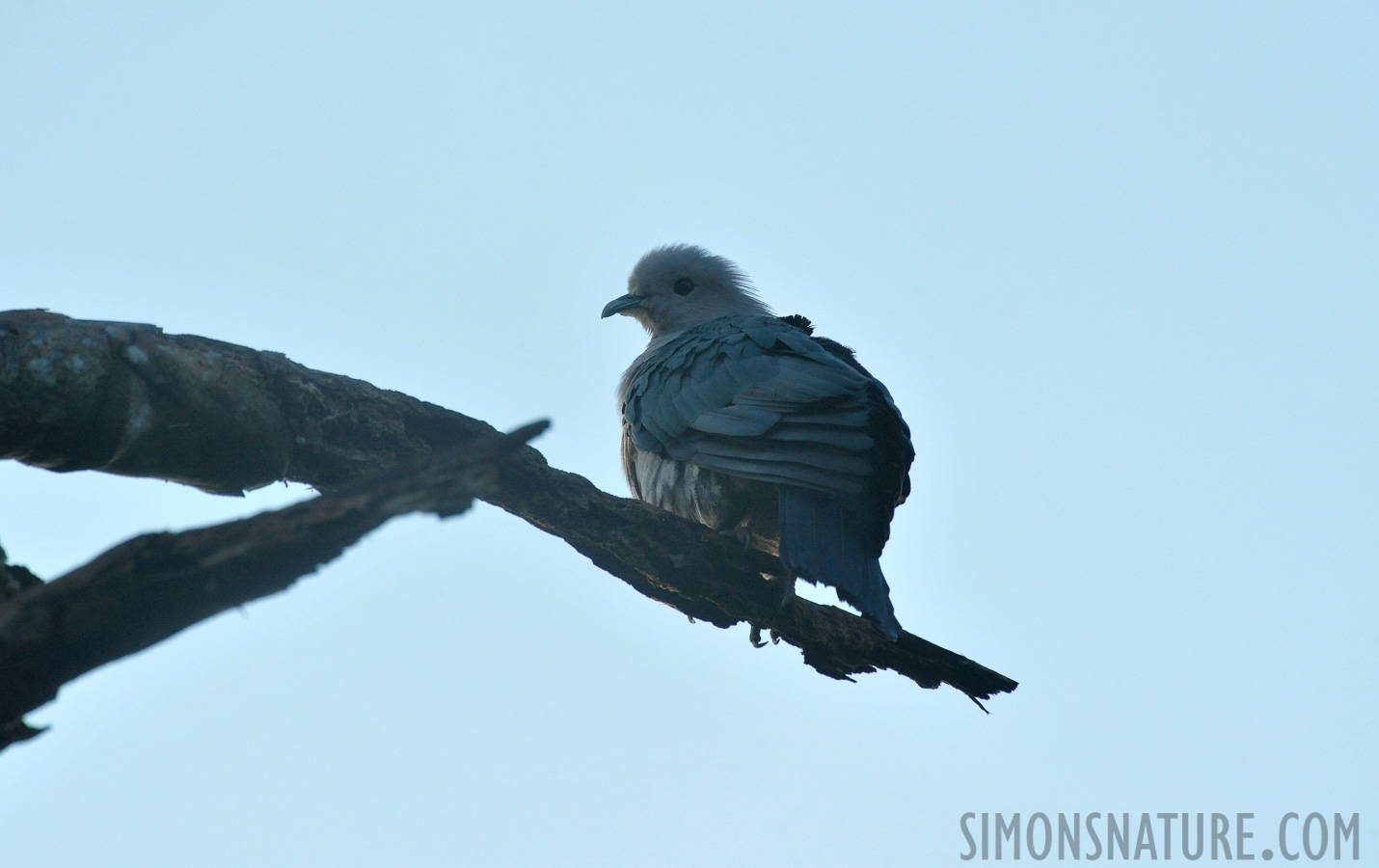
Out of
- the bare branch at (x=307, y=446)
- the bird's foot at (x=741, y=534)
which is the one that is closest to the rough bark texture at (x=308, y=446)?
the bare branch at (x=307, y=446)

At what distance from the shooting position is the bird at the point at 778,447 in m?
4.90


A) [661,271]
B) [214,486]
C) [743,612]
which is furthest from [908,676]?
[661,271]

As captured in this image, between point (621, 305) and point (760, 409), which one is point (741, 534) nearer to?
point (760, 409)

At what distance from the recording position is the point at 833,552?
4.82m

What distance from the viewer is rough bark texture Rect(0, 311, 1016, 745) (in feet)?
11.3

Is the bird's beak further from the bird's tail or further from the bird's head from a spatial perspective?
Result: the bird's tail

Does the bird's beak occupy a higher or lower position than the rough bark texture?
higher

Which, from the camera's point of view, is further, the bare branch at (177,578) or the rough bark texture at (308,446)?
the rough bark texture at (308,446)

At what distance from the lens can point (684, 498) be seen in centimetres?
580

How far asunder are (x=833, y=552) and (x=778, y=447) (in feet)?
1.93

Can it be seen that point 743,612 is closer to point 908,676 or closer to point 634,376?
point 908,676

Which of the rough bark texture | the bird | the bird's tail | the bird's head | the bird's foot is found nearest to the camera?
the rough bark texture

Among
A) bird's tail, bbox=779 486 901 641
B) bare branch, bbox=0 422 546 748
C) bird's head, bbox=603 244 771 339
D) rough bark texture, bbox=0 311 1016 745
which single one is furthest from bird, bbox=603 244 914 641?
bare branch, bbox=0 422 546 748

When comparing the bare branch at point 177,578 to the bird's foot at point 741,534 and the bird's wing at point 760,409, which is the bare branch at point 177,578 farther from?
the bird's foot at point 741,534
